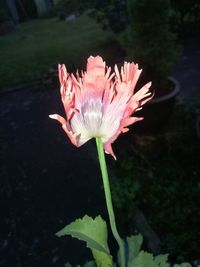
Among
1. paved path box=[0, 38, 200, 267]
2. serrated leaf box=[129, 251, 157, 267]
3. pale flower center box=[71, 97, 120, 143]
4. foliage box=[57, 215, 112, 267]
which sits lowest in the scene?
paved path box=[0, 38, 200, 267]

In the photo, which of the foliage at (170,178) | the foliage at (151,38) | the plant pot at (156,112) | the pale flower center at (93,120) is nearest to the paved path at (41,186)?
the foliage at (170,178)

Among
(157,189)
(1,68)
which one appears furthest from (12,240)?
(1,68)

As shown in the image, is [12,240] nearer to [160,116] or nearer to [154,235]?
[154,235]

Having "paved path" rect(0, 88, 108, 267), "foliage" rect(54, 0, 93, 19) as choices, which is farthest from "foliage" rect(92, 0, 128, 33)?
"paved path" rect(0, 88, 108, 267)

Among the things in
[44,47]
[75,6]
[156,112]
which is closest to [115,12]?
[75,6]

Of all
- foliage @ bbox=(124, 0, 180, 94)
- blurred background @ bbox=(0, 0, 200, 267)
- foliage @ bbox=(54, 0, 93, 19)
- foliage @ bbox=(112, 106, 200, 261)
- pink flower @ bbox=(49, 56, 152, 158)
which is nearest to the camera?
pink flower @ bbox=(49, 56, 152, 158)

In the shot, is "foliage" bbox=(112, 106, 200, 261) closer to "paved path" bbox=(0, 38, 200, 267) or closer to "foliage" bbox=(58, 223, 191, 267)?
"paved path" bbox=(0, 38, 200, 267)
